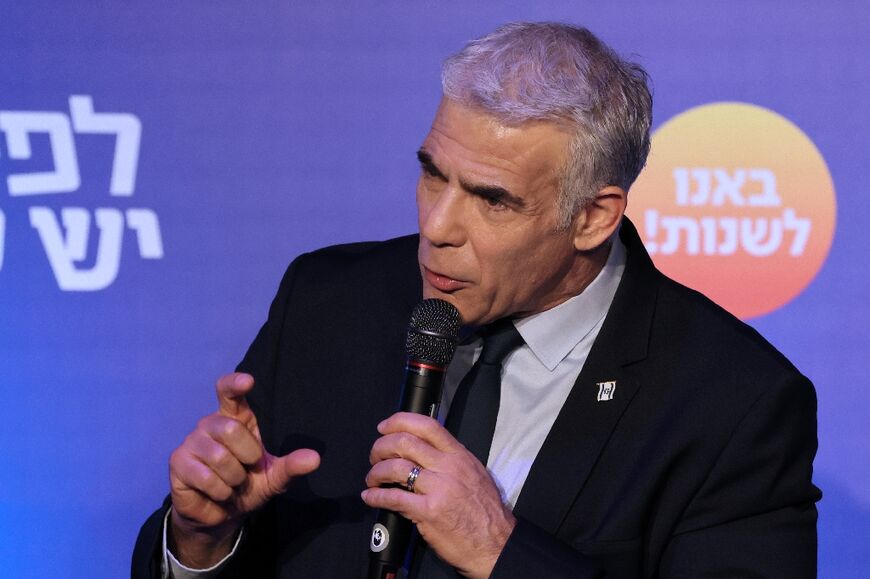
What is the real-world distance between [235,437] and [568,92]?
75cm

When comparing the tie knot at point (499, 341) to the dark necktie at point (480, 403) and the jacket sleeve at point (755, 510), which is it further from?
the jacket sleeve at point (755, 510)

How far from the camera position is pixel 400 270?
7.06 ft

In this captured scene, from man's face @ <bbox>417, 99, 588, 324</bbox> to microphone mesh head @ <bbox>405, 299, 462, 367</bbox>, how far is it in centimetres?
19

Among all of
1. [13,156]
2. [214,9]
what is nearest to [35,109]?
[13,156]

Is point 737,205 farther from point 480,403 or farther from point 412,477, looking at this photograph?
point 412,477

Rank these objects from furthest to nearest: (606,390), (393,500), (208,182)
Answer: (208,182), (606,390), (393,500)

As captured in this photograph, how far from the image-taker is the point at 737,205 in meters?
2.69

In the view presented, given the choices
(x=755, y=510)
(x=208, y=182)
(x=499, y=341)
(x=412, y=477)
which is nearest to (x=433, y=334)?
(x=412, y=477)

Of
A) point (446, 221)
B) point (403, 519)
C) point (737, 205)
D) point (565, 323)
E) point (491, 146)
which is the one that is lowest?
point (403, 519)

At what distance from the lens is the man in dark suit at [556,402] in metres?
1.78

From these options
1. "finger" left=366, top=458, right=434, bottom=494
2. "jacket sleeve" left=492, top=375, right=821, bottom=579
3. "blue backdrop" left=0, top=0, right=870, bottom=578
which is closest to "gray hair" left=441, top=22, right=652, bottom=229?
"jacket sleeve" left=492, top=375, right=821, bottom=579

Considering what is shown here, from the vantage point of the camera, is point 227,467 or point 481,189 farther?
point 481,189

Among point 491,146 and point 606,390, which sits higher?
point 491,146

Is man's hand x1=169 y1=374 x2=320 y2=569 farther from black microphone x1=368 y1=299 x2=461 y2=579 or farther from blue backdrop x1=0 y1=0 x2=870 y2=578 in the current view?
blue backdrop x1=0 y1=0 x2=870 y2=578
